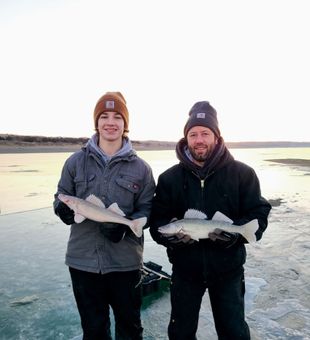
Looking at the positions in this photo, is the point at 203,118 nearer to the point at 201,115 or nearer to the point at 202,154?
the point at 201,115

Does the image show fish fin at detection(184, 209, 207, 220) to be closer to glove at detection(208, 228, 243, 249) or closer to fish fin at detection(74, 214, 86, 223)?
glove at detection(208, 228, 243, 249)

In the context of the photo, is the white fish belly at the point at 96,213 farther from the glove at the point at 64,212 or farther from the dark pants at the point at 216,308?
the dark pants at the point at 216,308

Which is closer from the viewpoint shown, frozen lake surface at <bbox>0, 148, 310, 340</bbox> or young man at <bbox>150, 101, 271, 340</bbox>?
young man at <bbox>150, 101, 271, 340</bbox>

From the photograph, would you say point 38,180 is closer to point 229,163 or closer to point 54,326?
point 54,326

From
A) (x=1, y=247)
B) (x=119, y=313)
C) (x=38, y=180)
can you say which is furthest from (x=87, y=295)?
(x=38, y=180)

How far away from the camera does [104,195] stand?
3.83 m

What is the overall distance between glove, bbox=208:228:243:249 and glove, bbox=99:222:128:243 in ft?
2.87

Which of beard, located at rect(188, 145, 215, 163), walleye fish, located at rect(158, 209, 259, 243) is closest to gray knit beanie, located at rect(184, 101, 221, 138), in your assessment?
beard, located at rect(188, 145, 215, 163)

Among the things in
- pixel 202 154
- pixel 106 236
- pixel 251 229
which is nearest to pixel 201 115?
pixel 202 154

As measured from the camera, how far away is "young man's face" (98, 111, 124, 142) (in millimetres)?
3887

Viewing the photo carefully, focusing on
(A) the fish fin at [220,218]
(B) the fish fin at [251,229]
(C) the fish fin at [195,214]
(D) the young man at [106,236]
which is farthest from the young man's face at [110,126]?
(B) the fish fin at [251,229]

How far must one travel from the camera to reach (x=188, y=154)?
4.03 meters

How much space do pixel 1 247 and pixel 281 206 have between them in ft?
33.3

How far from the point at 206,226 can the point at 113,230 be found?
0.91m
